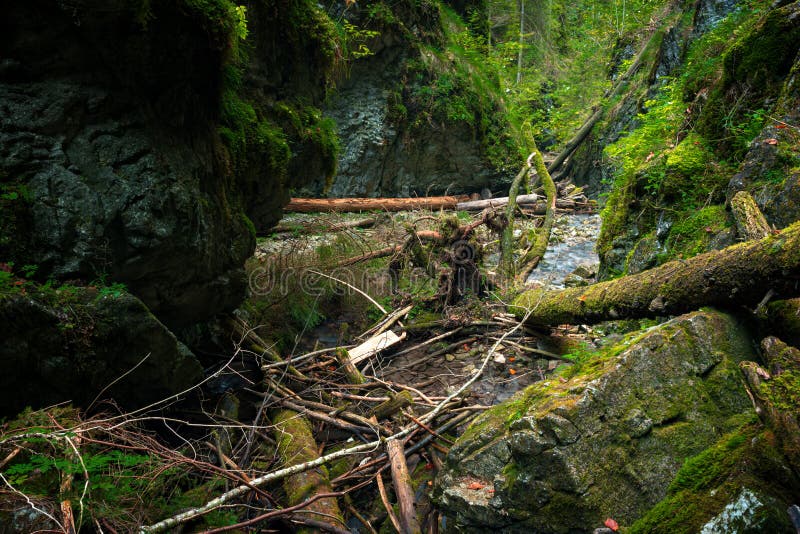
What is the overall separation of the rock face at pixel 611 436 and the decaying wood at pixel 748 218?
2.36 feet

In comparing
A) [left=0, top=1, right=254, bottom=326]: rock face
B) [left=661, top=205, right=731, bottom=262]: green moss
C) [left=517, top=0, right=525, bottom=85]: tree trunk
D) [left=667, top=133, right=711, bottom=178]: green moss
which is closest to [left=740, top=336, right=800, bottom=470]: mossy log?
[left=661, top=205, right=731, bottom=262]: green moss

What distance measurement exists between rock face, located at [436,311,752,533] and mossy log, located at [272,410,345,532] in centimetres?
109

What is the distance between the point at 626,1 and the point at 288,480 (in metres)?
22.5

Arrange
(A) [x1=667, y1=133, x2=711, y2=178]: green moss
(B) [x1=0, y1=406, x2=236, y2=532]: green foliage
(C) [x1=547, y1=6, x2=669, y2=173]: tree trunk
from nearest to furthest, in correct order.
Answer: (B) [x1=0, y1=406, x2=236, y2=532]: green foliage → (A) [x1=667, y1=133, x2=711, y2=178]: green moss → (C) [x1=547, y1=6, x2=669, y2=173]: tree trunk

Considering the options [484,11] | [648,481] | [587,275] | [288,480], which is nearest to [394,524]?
[288,480]

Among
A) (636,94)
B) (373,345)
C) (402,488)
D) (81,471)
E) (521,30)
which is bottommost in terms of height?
(402,488)

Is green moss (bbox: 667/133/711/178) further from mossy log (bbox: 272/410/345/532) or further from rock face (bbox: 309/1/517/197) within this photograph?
rock face (bbox: 309/1/517/197)

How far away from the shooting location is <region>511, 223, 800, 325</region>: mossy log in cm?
267

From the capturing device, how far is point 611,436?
A: 252cm

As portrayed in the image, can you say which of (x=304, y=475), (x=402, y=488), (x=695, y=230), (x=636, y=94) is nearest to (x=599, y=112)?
(x=636, y=94)

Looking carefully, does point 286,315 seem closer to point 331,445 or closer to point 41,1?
point 331,445

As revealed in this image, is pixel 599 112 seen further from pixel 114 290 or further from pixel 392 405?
pixel 114 290

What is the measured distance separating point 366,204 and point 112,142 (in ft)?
33.4

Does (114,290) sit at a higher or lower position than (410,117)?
lower
